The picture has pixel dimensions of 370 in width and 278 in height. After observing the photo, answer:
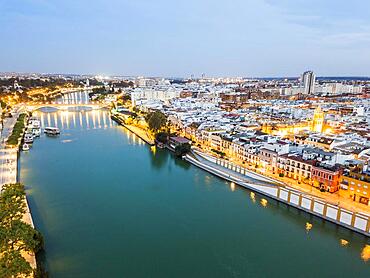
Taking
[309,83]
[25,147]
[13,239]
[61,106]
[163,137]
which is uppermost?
[309,83]

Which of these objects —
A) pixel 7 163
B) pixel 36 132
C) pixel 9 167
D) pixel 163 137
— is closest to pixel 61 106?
pixel 36 132

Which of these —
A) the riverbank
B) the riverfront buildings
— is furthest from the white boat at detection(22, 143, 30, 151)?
the riverfront buildings

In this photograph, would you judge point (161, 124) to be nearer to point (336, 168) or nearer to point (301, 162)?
point (301, 162)

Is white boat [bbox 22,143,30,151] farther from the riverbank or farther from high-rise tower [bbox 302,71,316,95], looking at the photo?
high-rise tower [bbox 302,71,316,95]

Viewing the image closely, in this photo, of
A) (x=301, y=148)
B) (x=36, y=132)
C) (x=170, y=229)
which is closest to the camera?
(x=170, y=229)

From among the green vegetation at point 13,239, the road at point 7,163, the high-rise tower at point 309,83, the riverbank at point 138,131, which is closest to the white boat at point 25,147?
the road at point 7,163

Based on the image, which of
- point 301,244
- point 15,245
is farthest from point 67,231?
point 301,244

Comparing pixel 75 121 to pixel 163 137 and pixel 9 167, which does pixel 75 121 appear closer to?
pixel 163 137
